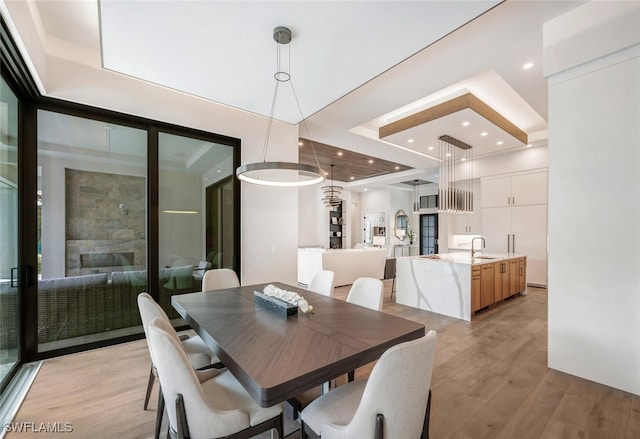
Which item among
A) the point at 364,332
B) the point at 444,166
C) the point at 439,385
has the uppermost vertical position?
the point at 444,166

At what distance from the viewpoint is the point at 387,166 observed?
7.75 metres

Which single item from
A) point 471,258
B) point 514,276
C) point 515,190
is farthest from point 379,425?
point 515,190

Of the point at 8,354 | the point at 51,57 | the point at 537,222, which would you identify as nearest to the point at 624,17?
the point at 537,222

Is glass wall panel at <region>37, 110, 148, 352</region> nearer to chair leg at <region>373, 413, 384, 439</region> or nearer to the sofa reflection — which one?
the sofa reflection

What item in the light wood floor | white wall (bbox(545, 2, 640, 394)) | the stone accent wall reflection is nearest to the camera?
the light wood floor

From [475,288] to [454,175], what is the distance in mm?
3912

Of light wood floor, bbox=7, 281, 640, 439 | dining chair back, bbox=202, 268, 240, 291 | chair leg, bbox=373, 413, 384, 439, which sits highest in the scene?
dining chair back, bbox=202, 268, 240, 291

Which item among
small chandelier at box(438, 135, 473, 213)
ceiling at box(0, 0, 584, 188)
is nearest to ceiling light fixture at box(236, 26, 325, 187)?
ceiling at box(0, 0, 584, 188)

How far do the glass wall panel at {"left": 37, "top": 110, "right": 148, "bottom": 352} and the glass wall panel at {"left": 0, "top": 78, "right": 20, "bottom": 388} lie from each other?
223 millimetres

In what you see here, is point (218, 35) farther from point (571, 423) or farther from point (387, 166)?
point (387, 166)

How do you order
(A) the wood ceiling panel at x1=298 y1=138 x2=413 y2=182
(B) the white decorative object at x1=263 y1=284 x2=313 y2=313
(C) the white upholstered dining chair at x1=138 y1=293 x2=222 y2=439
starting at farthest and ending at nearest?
(A) the wood ceiling panel at x1=298 y1=138 x2=413 y2=182
(B) the white decorative object at x1=263 y1=284 x2=313 y2=313
(C) the white upholstered dining chair at x1=138 y1=293 x2=222 y2=439

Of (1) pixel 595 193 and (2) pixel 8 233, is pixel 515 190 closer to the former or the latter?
(1) pixel 595 193

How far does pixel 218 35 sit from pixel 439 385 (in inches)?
Result: 137

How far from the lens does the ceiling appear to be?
204 centimetres
